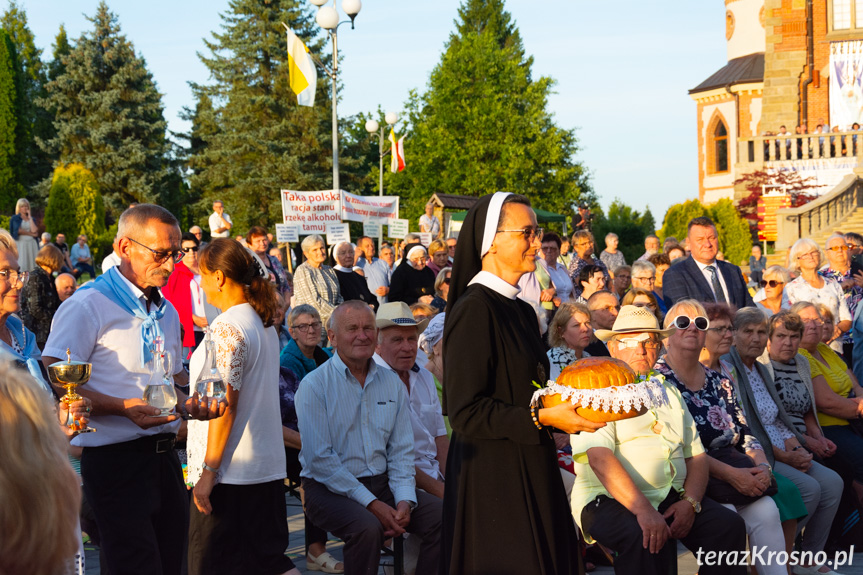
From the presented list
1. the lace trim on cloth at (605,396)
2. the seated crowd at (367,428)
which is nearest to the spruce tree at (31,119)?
the seated crowd at (367,428)

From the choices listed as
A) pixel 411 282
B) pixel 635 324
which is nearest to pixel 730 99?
pixel 411 282

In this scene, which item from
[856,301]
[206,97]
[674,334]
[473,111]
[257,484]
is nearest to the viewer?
[257,484]

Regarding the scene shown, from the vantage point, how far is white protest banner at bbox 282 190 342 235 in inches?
621

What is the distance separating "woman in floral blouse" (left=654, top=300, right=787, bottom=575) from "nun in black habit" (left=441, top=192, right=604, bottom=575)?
261cm

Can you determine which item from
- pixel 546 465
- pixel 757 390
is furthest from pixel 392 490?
pixel 757 390

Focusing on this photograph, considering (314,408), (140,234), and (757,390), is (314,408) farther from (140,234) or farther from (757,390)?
(757,390)

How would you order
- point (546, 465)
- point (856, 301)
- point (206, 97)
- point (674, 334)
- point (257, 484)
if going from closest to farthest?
point (546, 465), point (257, 484), point (674, 334), point (856, 301), point (206, 97)

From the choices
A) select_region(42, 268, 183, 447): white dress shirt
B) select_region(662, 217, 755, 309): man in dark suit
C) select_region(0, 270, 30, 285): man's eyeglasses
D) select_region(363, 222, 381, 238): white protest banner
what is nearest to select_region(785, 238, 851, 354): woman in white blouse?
select_region(662, 217, 755, 309): man in dark suit

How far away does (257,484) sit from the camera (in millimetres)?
4379

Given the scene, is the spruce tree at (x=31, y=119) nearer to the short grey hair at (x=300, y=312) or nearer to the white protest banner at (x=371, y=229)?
the white protest banner at (x=371, y=229)

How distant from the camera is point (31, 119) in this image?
5228cm

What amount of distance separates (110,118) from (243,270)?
1948 inches

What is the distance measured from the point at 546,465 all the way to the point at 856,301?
804 cm

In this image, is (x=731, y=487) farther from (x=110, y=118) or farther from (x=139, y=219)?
(x=110, y=118)
